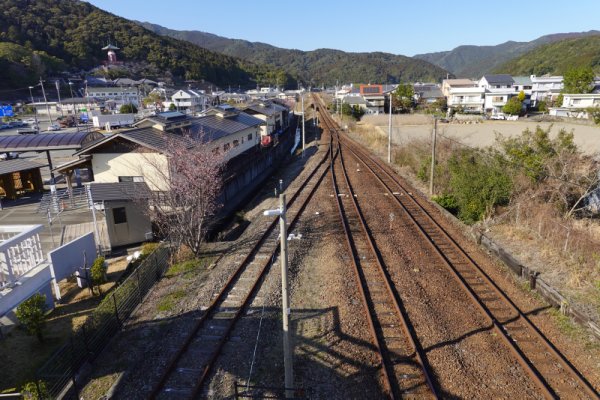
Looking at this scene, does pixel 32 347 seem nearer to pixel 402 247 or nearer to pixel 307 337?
pixel 307 337

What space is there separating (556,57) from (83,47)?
146390 mm

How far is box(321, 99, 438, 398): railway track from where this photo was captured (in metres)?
6.41

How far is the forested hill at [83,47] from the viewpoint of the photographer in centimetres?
8625

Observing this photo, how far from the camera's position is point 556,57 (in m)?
130

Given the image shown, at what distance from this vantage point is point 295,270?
426 inches

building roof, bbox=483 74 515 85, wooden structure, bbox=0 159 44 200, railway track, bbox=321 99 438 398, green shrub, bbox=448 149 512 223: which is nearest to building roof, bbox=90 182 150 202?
railway track, bbox=321 99 438 398

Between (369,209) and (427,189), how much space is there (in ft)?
15.3

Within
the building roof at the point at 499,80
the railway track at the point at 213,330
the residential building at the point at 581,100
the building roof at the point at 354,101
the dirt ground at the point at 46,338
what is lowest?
the dirt ground at the point at 46,338

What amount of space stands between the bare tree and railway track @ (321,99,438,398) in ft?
16.1

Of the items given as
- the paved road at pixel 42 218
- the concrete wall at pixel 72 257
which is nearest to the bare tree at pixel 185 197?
the concrete wall at pixel 72 257

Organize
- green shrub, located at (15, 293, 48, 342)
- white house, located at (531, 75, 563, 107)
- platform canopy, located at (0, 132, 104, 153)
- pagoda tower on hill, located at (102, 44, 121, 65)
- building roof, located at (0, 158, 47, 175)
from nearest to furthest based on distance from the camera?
green shrub, located at (15, 293, 48, 342) → building roof, located at (0, 158, 47, 175) → platform canopy, located at (0, 132, 104, 153) → white house, located at (531, 75, 563, 107) → pagoda tower on hill, located at (102, 44, 121, 65)

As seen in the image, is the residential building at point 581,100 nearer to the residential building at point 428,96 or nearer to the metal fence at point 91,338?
the residential building at point 428,96

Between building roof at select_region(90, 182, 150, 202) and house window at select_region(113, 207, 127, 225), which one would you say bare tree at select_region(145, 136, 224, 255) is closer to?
building roof at select_region(90, 182, 150, 202)

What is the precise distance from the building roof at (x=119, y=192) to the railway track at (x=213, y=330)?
15.6 ft
